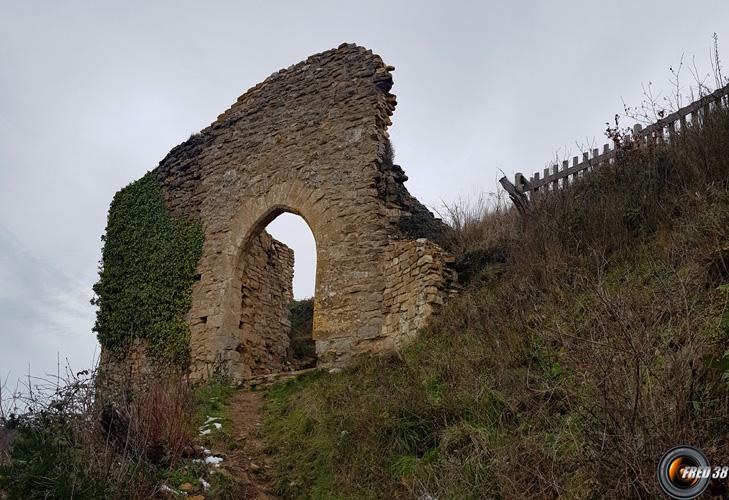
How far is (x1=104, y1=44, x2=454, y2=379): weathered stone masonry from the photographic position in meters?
8.09

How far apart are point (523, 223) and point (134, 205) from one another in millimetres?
6936

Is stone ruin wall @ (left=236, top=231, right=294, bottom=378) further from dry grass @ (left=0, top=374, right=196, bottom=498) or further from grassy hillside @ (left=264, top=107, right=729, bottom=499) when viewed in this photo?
dry grass @ (left=0, top=374, right=196, bottom=498)

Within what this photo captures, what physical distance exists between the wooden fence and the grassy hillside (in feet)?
1.04

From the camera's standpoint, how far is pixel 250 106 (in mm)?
10562

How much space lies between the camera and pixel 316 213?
355 inches

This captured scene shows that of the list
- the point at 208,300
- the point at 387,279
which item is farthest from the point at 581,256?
the point at 208,300

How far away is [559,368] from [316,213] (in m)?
4.92

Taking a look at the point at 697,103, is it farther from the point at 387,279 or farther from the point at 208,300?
the point at 208,300

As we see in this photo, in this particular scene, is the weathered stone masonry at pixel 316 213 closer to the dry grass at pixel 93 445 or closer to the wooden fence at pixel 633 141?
the wooden fence at pixel 633 141

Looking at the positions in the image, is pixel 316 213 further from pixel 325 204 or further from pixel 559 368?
pixel 559 368

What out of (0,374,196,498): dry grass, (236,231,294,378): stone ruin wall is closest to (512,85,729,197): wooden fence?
(236,231,294,378): stone ruin wall

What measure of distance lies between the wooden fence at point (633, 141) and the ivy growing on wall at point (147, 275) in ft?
16.9

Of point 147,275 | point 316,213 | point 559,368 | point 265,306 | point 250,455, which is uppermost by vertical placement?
point 316,213

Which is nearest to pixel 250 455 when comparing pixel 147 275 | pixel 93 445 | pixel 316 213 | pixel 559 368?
pixel 93 445
